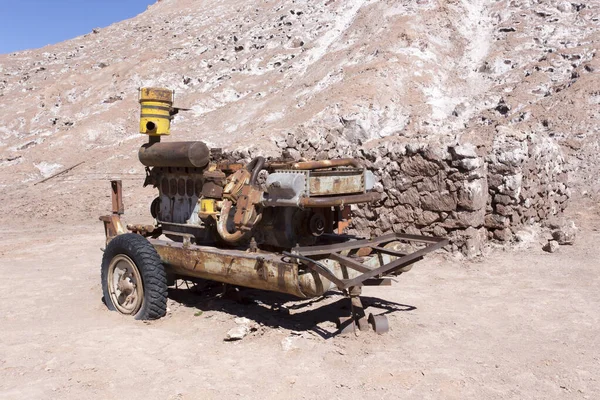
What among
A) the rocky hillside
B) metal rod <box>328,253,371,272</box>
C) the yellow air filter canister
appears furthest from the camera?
the rocky hillside

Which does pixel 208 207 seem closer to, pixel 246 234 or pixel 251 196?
pixel 246 234

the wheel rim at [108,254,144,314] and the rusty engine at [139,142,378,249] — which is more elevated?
the rusty engine at [139,142,378,249]

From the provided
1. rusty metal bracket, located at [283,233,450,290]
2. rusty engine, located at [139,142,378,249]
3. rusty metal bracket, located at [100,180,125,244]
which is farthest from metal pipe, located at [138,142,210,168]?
rusty metal bracket, located at [283,233,450,290]

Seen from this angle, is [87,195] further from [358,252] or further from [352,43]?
[352,43]

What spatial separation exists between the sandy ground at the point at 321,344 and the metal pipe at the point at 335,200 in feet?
3.98

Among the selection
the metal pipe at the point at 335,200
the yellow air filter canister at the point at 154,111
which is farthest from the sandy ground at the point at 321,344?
the yellow air filter canister at the point at 154,111

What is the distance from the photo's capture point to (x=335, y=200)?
4.61 metres

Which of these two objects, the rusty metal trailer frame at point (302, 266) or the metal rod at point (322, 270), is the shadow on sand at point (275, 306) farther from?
the metal rod at point (322, 270)

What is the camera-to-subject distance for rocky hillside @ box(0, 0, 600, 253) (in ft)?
26.7

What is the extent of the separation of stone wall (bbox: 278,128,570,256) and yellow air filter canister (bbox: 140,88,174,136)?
3679 millimetres

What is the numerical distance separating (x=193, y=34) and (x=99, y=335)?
1360 inches

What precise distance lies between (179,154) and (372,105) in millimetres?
14078

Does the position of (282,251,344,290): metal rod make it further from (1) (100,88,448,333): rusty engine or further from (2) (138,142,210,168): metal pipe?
(2) (138,142,210,168): metal pipe

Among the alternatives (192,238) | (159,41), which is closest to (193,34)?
(159,41)
